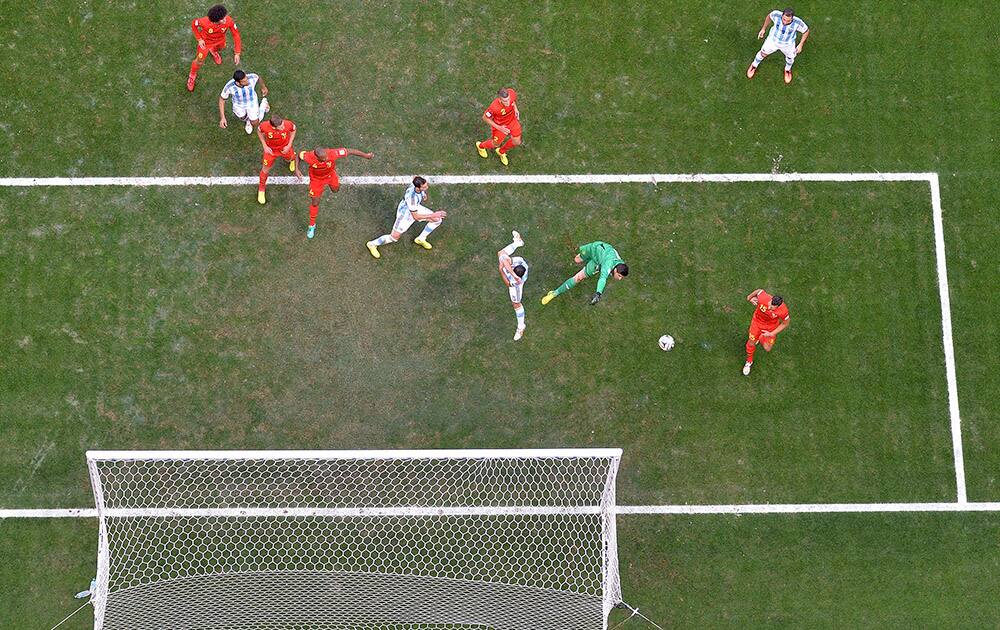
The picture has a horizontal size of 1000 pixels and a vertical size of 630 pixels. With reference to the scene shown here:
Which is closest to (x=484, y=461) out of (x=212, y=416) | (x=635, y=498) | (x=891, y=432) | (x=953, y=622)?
(x=635, y=498)

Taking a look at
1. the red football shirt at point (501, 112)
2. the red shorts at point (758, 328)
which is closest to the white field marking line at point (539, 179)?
the red football shirt at point (501, 112)

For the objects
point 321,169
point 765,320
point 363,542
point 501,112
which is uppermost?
point 501,112

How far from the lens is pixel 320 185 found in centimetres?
1427

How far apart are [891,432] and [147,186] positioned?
36.2ft

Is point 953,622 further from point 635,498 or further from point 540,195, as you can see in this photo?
point 540,195

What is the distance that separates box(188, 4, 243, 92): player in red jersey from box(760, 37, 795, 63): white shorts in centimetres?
758

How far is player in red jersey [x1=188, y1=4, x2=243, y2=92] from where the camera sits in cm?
1444

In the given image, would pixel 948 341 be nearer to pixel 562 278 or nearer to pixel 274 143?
Answer: pixel 562 278

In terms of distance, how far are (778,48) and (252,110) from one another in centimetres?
759

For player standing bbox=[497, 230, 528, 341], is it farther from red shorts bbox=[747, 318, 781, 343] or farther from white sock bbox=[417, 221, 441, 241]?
red shorts bbox=[747, 318, 781, 343]

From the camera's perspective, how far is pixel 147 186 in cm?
1512

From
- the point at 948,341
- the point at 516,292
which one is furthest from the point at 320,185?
the point at 948,341

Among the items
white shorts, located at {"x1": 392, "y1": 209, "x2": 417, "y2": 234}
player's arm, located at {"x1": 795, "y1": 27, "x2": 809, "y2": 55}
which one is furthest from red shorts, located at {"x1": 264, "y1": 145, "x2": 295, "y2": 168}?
player's arm, located at {"x1": 795, "y1": 27, "x2": 809, "y2": 55}

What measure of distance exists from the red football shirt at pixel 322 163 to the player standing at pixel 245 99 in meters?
1.21
